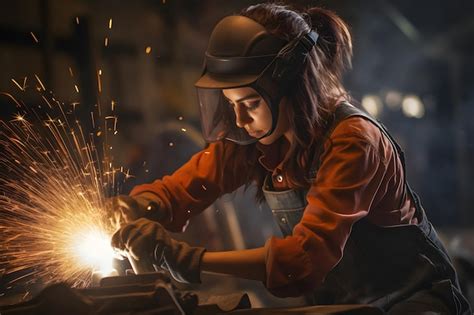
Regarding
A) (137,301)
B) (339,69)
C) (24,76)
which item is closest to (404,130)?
(24,76)

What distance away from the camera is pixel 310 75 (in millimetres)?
2598

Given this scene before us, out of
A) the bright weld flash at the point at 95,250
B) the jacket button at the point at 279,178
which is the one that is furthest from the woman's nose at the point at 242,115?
the bright weld flash at the point at 95,250

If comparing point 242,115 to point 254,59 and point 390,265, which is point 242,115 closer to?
point 254,59

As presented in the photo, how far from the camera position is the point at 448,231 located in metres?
8.93

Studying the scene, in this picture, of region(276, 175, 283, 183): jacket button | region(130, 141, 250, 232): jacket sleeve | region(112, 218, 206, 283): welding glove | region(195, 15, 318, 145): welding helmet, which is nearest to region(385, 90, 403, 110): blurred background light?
region(130, 141, 250, 232): jacket sleeve

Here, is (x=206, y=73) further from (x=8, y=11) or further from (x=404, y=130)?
(x=404, y=130)

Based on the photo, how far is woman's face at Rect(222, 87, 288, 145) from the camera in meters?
2.55

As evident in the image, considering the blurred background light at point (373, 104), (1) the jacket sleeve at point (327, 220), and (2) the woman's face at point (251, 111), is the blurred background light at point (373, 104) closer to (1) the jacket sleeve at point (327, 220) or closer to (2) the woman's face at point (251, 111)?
(2) the woman's face at point (251, 111)

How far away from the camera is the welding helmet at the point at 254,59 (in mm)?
2490

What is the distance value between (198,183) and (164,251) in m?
0.63

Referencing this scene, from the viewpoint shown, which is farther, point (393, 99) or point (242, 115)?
point (393, 99)

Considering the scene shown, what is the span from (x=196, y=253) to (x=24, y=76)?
297 cm

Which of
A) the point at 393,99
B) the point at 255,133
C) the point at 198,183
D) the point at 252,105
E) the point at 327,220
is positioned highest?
the point at 252,105

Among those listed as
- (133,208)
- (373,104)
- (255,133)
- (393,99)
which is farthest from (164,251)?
(393,99)
